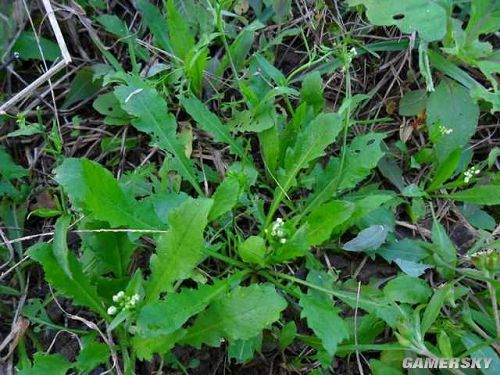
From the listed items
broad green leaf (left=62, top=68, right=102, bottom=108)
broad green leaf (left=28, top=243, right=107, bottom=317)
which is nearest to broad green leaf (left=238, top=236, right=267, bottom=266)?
broad green leaf (left=28, top=243, right=107, bottom=317)

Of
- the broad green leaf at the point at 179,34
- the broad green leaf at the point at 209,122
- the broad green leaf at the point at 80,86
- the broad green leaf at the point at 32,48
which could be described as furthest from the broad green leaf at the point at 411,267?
the broad green leaf at the point at 32,48

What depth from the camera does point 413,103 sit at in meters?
2.19

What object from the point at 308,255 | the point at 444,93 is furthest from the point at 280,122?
the point at 444,93

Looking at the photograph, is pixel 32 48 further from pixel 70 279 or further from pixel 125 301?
pixel 125 301

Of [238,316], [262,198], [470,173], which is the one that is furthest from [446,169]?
[238,316]

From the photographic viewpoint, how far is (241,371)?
1.84 meters

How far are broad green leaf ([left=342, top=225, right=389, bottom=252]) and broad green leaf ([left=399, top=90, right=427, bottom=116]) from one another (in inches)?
20.3

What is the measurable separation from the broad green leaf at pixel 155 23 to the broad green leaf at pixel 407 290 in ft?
3.86

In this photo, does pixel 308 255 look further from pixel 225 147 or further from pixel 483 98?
pixel 483 98

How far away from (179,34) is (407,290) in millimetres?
1193

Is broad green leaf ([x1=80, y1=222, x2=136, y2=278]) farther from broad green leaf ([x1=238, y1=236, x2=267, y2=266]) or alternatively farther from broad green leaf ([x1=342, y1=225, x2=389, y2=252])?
broad green leaf ([x1=342, y1=225, x2=389, y2=252])

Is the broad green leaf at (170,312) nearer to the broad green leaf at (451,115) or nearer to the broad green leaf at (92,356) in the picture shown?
the broad green leaf at (92,356)

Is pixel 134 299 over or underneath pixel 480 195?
over

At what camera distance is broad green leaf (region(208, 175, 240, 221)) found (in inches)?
69.9
